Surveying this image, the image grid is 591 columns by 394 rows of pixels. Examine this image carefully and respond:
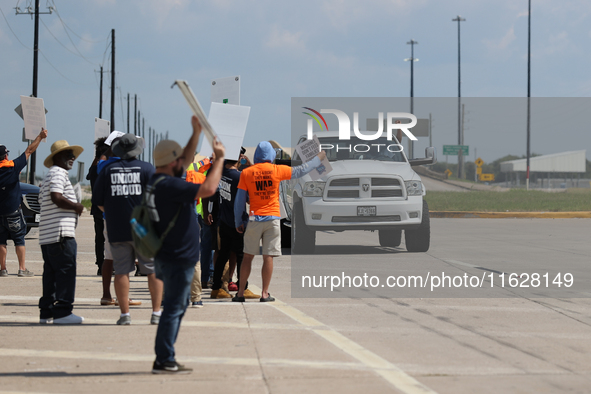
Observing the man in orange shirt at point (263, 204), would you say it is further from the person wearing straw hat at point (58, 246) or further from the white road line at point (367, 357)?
the person wearing straw hat at point (58, 246)

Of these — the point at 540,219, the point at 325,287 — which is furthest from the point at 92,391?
the point at 540,219

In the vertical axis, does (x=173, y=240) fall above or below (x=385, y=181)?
below

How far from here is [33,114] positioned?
49.7ft

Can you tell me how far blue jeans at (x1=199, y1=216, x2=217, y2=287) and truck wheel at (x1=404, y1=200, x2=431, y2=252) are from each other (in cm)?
539

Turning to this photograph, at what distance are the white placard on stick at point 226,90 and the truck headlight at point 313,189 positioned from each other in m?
2.84

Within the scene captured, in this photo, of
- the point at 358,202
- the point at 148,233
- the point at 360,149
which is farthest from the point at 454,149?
the point at 148,233

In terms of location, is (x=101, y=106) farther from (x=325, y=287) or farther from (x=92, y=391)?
(x=92, y=391)

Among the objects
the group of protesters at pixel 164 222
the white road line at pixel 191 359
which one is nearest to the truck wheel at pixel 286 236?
the group of protesters at pixel 164 222

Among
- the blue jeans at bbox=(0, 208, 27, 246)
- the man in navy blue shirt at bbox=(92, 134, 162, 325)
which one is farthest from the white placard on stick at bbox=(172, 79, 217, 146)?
the blue jeans at bbox=(0, 208, 27, 246)

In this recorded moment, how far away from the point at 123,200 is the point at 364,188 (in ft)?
24.0

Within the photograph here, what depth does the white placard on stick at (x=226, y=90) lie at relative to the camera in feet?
36.7

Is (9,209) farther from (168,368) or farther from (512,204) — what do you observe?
(512,204)

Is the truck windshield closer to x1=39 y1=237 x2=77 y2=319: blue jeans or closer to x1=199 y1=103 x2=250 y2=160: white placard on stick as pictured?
x1=199 y1=103 x2=250 y2=160: white placard on stick

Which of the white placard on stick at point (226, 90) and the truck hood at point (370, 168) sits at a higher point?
the white placard on stick at point (226, 90)
